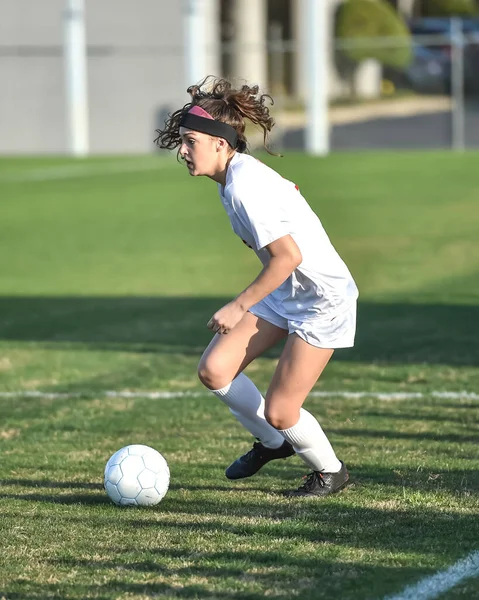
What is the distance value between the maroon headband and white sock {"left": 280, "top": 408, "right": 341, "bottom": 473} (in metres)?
1.26

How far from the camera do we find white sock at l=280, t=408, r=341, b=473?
17.6ft

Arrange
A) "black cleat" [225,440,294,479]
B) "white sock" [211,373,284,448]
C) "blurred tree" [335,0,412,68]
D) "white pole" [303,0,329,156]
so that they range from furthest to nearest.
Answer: "blurred tree" [335,0,412,68]
"white pole" [303,0,329,156]
"black cleat" [225,440,294,479]
"white sock" [211,373,284,448]

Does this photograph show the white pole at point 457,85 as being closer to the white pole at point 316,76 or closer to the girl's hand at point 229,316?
the white pole at point 316,76

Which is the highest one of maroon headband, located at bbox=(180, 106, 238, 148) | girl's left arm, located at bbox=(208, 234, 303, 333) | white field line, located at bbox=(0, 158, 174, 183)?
maroon headband, located at bbox=(180, 106, 238, 148)

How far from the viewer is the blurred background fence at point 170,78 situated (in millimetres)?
39094

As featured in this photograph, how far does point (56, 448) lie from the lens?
21.8 ft

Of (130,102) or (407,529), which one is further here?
(130,102)

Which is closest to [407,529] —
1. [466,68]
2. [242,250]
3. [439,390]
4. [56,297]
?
[439,390]

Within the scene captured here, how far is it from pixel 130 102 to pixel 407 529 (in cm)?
3720

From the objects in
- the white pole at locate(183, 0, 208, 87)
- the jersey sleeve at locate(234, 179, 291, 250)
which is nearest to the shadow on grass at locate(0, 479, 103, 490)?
the jersey sleeve at locate(234, 179, 291, 250)

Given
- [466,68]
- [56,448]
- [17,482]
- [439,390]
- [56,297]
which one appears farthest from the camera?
[466,68]

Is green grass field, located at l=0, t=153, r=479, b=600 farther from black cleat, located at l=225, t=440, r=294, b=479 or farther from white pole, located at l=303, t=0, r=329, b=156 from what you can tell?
white pole, located at l=303, t=0, r=329, b=156

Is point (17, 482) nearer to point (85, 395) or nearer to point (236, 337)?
point (236, 337)

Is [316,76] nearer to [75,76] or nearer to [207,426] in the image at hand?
[75,76]
